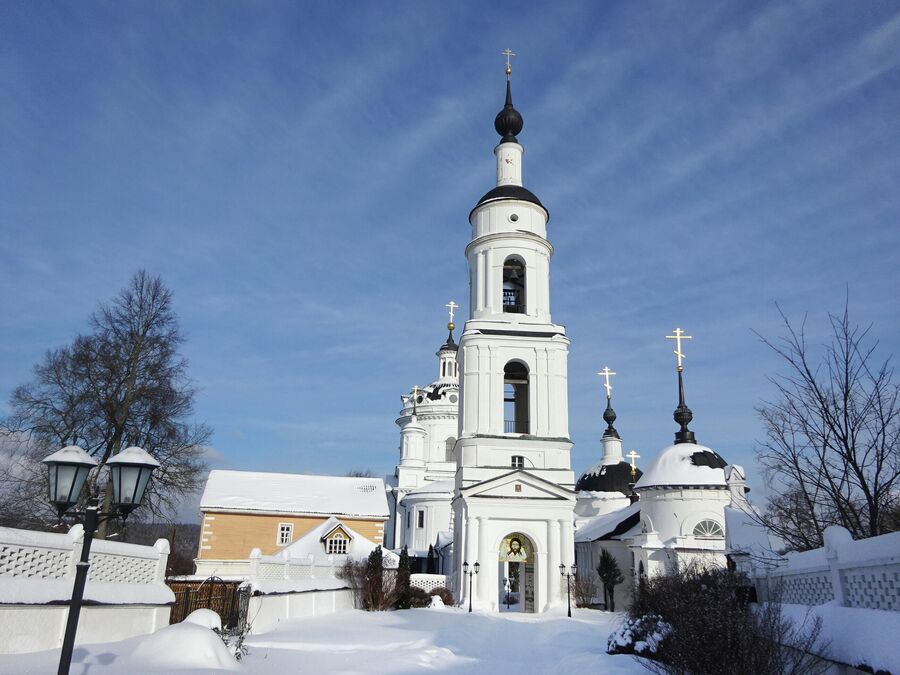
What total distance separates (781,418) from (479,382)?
20.1 m

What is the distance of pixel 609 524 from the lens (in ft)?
125

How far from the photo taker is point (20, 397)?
67.6ft

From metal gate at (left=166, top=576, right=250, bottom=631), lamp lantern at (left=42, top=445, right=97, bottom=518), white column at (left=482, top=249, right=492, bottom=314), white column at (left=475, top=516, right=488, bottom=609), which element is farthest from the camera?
white column at (left=482, top=249, right=492, bottom=314)

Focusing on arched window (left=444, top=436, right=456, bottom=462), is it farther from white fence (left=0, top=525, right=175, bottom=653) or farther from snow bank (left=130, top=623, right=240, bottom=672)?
snow bank (left=130, top=623, right=240, bottom=672)

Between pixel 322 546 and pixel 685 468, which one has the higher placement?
pixel 685 468

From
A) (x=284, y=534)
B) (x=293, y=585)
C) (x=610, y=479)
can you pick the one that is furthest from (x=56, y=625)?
(x=610, y=479)

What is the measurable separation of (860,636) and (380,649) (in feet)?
31.5

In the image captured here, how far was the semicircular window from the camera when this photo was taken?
30.3 metres

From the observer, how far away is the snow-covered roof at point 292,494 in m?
39.8

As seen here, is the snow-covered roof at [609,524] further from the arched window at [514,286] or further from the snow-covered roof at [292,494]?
the arched window at [514,286]

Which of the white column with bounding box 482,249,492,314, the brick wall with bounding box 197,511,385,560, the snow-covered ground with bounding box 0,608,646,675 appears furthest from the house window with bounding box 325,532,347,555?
the white column with bounding box 482,249,492,314

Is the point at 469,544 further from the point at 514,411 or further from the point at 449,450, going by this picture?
the point at 449,450

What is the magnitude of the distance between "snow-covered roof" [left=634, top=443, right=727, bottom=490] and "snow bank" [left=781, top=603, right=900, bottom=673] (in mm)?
23358

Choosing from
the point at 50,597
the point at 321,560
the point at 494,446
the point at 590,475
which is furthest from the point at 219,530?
the point at 50,597
